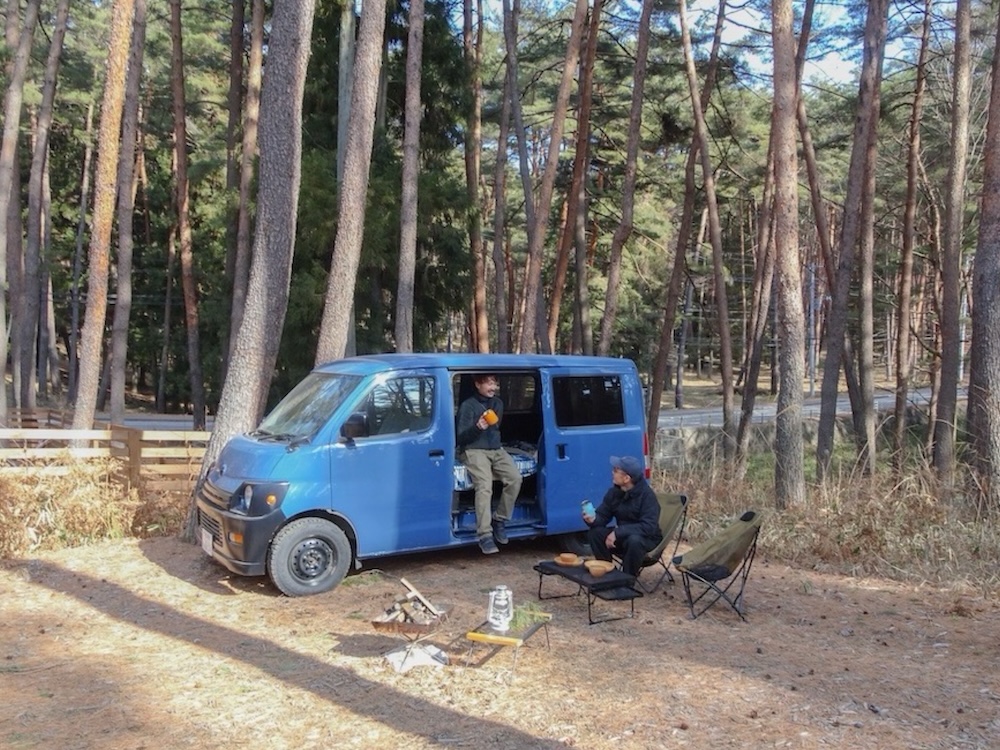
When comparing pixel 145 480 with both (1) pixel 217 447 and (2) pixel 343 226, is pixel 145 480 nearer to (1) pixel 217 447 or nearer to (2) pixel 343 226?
(1) pixel 217 447

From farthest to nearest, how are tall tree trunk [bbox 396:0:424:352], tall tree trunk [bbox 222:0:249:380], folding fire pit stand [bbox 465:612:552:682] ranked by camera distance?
tall tree trunk [bbox 222:0:249:380], tall tree trunk [bbox 396:0:424:352], folding fire pit stand [bbox 465:612:552:682]

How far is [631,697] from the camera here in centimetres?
480

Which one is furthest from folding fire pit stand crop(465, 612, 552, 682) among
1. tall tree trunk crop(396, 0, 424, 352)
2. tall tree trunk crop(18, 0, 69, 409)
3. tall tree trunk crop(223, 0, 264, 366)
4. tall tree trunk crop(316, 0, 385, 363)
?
tall tree trunk crop(18, 0, 69, 409)

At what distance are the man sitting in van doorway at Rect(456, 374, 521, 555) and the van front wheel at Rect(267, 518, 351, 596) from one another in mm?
1279

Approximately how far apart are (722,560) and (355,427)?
124 inches

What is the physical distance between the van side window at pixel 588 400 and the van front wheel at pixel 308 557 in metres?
2.45

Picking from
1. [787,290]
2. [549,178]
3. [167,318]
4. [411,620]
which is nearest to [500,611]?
[411,620]

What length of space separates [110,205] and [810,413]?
85.8 feet

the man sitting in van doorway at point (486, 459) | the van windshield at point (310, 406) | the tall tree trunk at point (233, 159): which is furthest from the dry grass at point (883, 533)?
the tall tree trunk at point (233, 159)

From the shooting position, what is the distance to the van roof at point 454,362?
293 inches

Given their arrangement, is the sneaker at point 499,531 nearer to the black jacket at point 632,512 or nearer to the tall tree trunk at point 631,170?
the black jacket at point 632,512

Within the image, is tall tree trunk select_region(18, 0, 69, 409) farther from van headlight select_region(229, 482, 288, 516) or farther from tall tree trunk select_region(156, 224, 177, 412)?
van headlight select_region(229, 482, 288, 516)

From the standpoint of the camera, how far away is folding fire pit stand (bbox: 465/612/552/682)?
5.00 m

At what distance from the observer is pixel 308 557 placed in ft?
22.5
